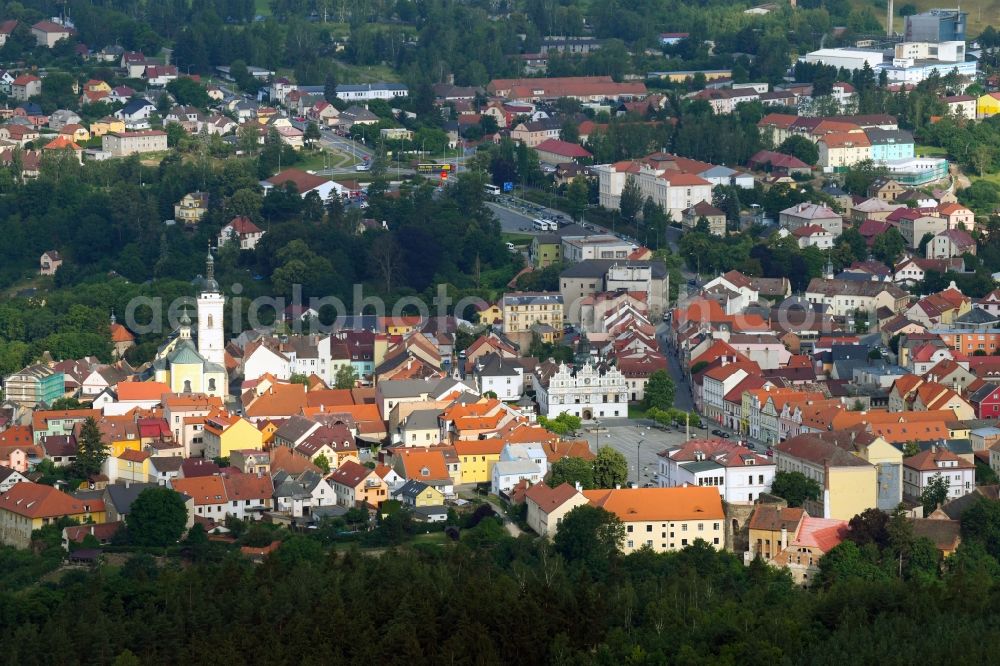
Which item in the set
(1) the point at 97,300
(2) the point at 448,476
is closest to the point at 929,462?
(2) the point at 448,476

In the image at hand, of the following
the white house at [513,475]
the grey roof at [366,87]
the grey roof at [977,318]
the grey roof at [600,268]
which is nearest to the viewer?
the white house at [513,475]

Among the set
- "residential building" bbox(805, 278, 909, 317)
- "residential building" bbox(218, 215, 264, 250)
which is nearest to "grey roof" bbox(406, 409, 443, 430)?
"residential building" bbox(805, 278, 909, 317)

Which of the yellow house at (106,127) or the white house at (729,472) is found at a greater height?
the yellow house at (106,127)

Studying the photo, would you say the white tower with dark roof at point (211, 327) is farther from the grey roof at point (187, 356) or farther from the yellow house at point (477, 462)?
the yellow house at point (477, 462)

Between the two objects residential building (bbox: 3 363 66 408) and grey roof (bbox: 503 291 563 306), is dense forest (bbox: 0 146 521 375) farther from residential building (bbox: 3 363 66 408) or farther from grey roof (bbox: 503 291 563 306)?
residential building (bbox: 3 363 66 408)

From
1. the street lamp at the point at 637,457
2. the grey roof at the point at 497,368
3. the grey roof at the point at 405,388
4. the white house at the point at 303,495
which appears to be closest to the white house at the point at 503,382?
the grey roof at the point at 497,368

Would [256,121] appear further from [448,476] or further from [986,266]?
[448,476]

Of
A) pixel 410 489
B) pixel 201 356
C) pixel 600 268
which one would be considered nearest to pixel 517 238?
pixel 600 268
